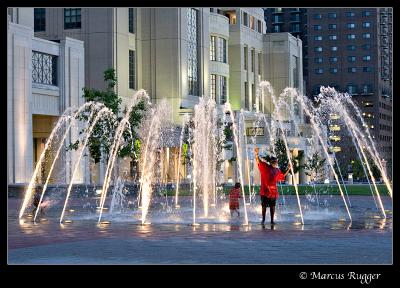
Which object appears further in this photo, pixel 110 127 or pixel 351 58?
pixel 351 58

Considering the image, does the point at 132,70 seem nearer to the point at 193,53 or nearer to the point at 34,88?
the point at 193,53

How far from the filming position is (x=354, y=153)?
500 feet

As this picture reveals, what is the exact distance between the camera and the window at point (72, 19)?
228 feet

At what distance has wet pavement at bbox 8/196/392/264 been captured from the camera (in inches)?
558

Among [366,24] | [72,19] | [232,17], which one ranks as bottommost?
[72,19]

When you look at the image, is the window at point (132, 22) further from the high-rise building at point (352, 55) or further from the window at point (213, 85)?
the high-rise building at point (352, 55)

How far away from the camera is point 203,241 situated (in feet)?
56.4

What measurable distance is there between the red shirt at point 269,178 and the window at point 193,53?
56.1 meters

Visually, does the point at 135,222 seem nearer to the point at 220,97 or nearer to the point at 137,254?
the point at 137,254

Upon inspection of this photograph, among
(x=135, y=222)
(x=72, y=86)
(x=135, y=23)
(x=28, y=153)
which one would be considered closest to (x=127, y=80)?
(x=135, y=23)

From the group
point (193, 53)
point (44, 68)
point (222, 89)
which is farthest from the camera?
point (222, 89)
